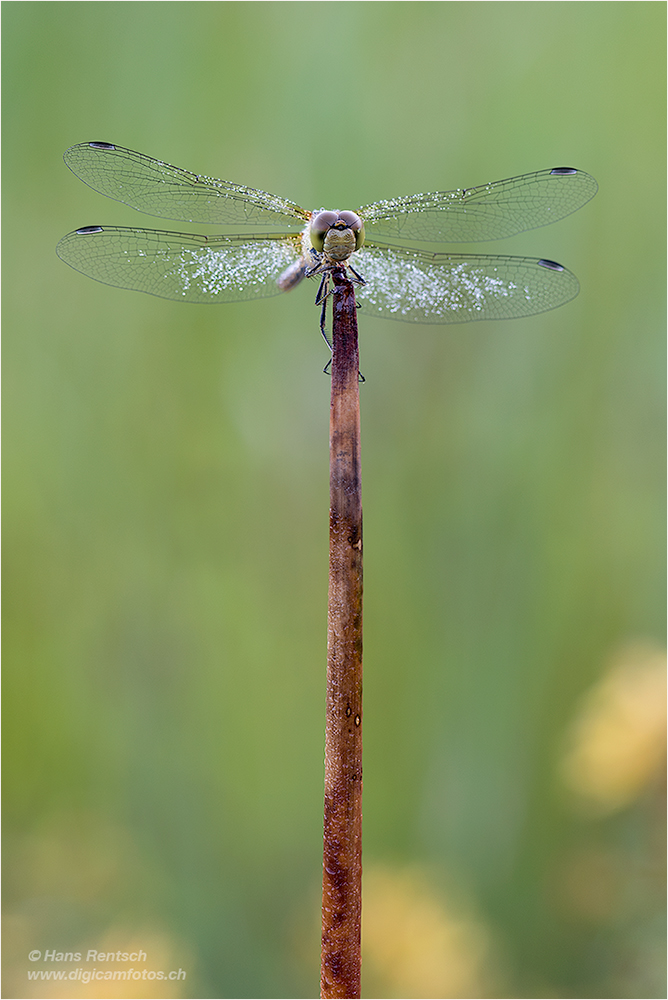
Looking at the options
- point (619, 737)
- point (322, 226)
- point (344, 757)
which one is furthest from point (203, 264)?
point (619, 737)

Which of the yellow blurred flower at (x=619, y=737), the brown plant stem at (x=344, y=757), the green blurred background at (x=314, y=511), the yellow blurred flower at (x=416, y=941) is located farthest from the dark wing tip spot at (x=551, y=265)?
the yellow blurred flower at (x=416, y=941)

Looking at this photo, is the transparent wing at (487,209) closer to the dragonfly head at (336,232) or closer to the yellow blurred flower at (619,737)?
the dragonfly head at (336,232)

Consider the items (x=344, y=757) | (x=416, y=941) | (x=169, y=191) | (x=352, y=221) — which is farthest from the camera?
(x=416, y=941)

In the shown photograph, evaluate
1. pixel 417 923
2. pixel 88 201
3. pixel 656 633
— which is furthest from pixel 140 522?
pixel 656 633

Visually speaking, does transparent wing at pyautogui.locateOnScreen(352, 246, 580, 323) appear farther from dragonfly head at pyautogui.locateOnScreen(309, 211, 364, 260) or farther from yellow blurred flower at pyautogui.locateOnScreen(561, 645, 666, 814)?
yellow blurred flower at pyautogui.locateOnScreen(561, 645, 666, 814)

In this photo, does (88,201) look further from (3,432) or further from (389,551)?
(389,551)

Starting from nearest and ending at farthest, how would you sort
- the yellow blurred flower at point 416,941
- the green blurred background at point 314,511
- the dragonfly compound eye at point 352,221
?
the dragonfly compound eye at point 352,221
the yellow blurred flower at point 416,941
the green blurred background at point 314,511

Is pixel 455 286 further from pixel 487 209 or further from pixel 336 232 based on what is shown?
pixel 336 232
